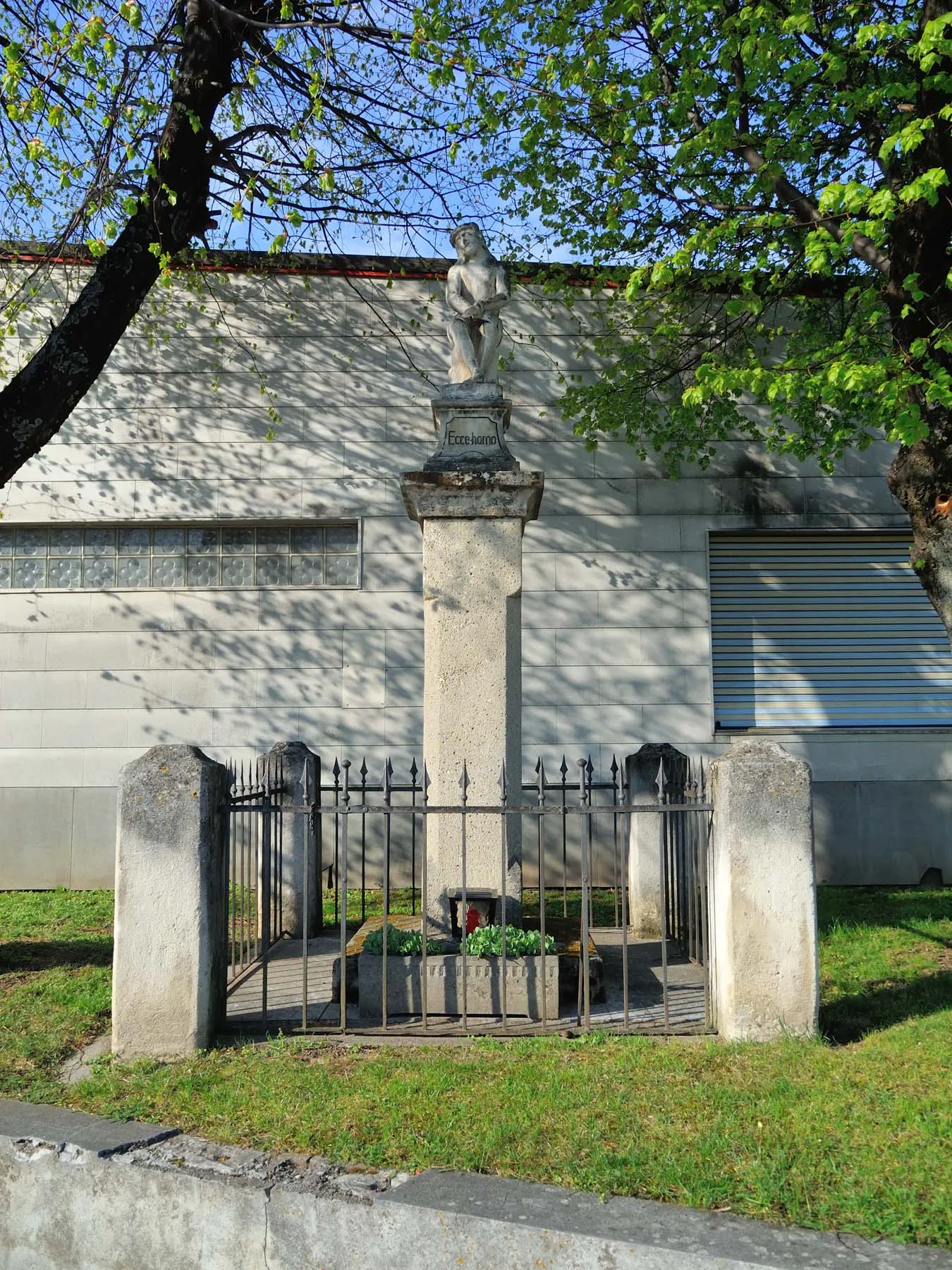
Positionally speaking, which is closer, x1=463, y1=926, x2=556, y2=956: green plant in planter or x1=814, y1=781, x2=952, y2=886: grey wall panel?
x1=463, y1=926, x2=556, y2=956: green plant in planter

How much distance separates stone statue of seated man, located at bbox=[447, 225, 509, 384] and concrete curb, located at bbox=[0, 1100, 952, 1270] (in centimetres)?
490

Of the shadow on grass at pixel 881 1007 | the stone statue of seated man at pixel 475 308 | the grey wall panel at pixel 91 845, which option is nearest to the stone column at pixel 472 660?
the stone statue of seated man at pixel 475 308

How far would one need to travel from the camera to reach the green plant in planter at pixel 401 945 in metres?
5.80

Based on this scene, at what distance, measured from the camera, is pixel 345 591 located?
10.6 m

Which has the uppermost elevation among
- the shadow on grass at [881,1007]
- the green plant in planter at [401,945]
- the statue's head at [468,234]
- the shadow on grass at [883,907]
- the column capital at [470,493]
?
the statue's head at [468,234]

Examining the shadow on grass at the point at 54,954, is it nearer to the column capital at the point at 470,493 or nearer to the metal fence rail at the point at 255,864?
the metal fence rail at the point at 255,864

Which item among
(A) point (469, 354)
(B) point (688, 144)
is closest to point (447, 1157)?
(A) point (469, 354)

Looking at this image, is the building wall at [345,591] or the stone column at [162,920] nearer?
the stone column at [162,920]

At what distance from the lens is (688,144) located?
23.8 feet

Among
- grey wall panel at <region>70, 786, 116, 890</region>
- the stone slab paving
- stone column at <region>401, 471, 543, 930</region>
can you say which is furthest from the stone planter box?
grey wall panel at <region>70, 786, 116, 890</region>

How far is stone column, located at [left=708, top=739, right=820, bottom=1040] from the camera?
508 cm

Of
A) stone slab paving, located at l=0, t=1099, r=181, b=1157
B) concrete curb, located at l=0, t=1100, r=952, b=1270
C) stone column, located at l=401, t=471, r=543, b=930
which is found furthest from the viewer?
stone column, located at l=401, t=471, r=543, b=930

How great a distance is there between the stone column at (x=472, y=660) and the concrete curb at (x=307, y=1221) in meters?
2.76

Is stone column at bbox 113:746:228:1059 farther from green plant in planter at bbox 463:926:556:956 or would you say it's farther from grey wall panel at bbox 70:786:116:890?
grey wall panel at bbox 70:786:116:890
